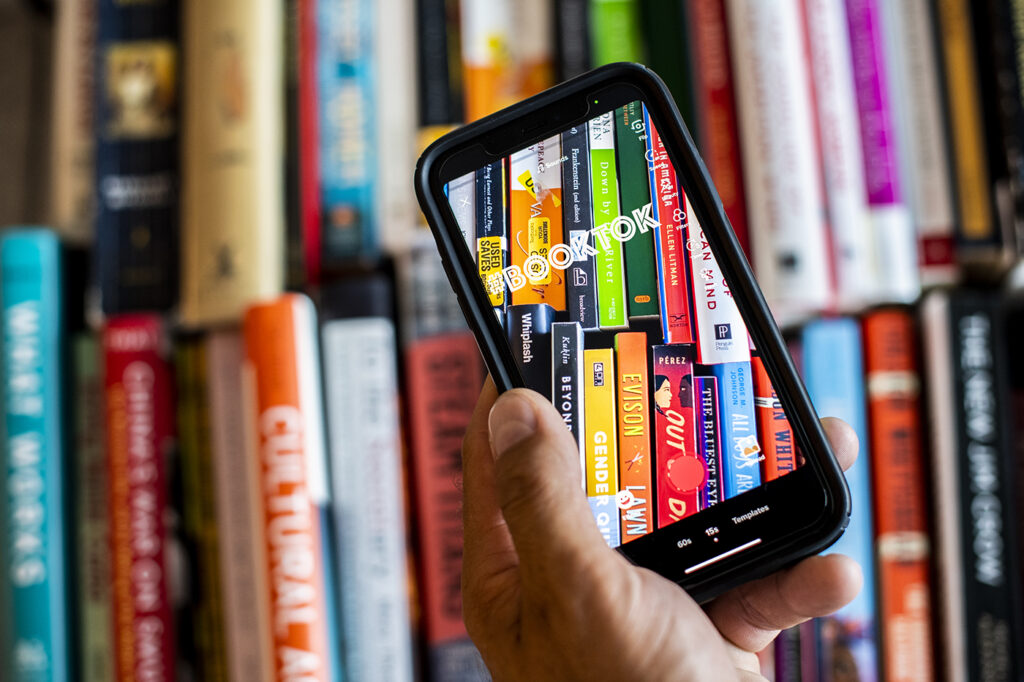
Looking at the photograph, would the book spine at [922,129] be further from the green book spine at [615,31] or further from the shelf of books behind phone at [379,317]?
the green book spine at [615,31]

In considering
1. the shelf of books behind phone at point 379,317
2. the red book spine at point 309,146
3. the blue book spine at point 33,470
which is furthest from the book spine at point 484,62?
the blue book spine at point 33,470

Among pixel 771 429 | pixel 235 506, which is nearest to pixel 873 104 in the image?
pixel 771 429

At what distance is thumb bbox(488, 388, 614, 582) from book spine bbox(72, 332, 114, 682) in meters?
0.36

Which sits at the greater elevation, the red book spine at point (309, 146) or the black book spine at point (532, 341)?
the red book spine at point (309, 146)

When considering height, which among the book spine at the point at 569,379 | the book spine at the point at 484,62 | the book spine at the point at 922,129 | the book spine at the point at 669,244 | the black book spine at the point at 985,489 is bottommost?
the black book spine at the point at 985,489

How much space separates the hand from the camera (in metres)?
0.29

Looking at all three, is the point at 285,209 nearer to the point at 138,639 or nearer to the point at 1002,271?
the point at 138,639

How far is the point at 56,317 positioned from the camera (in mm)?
524

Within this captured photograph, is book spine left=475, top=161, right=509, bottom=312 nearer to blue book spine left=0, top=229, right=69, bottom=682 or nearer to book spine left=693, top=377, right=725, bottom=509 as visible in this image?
book spine left=693, top=377, right=725, bottom=509

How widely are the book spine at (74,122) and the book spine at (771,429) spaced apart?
0.48 m

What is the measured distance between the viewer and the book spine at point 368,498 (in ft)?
1.62

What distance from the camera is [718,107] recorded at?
1.73 feet

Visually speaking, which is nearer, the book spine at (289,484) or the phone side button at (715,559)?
the phone side button at (715,559)

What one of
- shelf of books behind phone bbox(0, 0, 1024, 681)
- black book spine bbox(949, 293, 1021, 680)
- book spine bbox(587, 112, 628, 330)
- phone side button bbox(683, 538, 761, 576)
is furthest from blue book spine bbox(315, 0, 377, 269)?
black book spine bbox(949, 293, 1021, 680)
